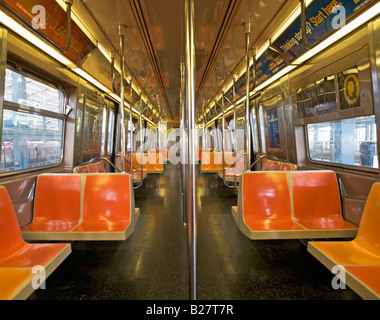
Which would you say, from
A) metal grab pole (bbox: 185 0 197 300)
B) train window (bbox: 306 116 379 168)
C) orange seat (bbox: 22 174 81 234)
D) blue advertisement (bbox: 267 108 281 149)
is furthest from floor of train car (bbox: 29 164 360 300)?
blue advertisement (bbox: 267 108 281 149)

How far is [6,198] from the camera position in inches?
70.3

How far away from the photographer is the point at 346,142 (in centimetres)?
260

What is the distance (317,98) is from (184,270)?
2.76 meters

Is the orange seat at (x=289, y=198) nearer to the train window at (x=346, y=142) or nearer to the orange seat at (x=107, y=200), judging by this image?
the train window at (x=346, y=142)

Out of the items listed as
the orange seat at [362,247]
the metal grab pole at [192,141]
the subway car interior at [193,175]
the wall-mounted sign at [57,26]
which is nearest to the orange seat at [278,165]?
the subway car interior at [193,175]

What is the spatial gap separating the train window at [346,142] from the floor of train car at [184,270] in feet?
3.75

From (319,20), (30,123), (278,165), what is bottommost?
(278,165)

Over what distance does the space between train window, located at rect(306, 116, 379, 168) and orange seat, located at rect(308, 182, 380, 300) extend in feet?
1.84

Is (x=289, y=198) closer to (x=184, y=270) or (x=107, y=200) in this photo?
(x=184, y=270)

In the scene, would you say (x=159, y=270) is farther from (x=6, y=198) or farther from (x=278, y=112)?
(x=278, y=112)

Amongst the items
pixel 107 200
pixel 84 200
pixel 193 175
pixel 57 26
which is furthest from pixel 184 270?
pixel 57 26

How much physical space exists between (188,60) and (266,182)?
1804mm

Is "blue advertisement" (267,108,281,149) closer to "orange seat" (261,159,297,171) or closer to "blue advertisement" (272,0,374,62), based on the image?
"orange seat" (261,159,297,171)

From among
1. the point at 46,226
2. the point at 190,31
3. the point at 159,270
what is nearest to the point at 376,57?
the point at 190,31
